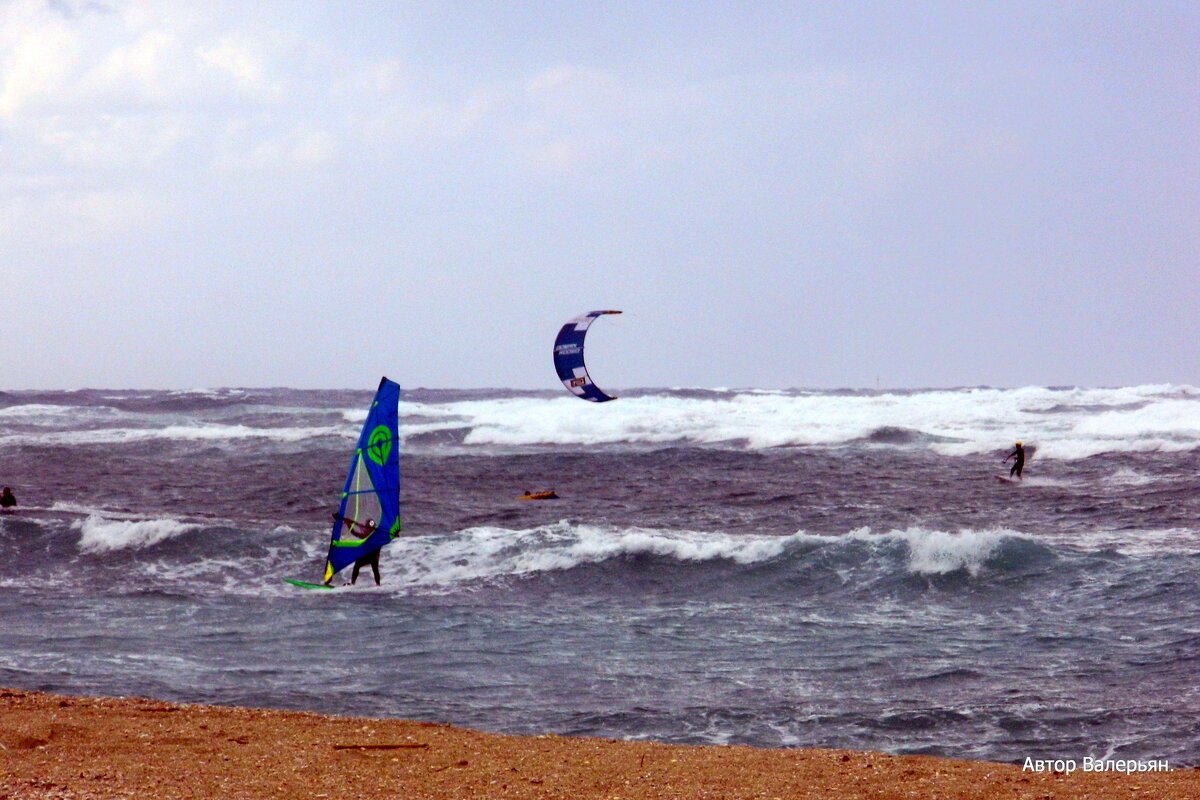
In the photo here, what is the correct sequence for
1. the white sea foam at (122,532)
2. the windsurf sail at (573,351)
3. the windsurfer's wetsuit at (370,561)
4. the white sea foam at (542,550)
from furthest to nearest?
the white sea foam at (122,532) < the white sea foam at (542,550) < the windsurf sail at (573,351) < the windsurfer's wetsuit at (370,561)

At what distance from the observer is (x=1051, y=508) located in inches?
754

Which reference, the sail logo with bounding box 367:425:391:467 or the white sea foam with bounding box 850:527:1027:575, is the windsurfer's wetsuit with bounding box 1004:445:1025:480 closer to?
the white sea foam with bounding box 850:527:1027:575

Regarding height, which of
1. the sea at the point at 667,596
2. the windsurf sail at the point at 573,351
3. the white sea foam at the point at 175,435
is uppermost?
the windsurf sail at the point at 573,351

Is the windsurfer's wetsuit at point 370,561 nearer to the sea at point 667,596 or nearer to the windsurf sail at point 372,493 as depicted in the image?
the windsurf sail at point 372,493

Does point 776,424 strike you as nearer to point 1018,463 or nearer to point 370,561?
→ point 1018,463

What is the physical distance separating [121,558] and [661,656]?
8980 millimetres

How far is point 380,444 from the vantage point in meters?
9.45

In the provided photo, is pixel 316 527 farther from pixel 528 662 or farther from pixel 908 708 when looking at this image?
pixel 908 708

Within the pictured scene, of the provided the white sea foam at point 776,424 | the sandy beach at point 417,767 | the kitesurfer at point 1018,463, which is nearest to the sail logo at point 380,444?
the sandy beach at point 417,767

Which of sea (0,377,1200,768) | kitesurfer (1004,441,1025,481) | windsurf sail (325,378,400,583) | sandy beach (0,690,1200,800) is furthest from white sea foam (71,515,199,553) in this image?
kitesurfer (1004,441,1025,481)

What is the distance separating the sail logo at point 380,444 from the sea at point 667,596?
1917 millimetres

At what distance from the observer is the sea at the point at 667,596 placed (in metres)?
8.79

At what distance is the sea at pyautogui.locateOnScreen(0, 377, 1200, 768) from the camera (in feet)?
28.8

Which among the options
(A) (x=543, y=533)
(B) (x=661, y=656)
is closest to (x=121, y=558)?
(A) (x=543, y=533)
